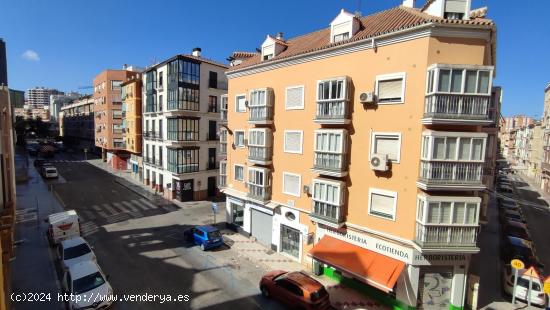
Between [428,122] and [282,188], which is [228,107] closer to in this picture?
[282,188]

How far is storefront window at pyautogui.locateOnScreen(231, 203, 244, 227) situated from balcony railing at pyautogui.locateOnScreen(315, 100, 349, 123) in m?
11.7

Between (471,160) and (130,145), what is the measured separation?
4642cm

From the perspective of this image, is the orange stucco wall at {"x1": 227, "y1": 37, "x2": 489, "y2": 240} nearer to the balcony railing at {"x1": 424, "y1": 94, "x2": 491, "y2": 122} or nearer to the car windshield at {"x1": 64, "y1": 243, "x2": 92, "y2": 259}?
the balcony railing at {"x1": 424, "y1": 94, "x2": 491, "y2": 122}

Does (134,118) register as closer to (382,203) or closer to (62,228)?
(62,228)

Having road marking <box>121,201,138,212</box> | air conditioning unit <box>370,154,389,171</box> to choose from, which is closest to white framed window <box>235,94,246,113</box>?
air conditioning unit <box>370,154,389,171</box>

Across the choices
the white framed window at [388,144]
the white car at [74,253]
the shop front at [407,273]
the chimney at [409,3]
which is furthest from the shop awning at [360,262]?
the chimney at [409,3]

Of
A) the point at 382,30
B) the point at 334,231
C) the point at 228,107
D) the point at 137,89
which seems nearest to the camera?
the point at 382,30

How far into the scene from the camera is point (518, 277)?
15289 millimetres

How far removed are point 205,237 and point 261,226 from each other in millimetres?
4422

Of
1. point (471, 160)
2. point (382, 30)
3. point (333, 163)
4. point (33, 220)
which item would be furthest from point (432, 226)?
point (33, 220)

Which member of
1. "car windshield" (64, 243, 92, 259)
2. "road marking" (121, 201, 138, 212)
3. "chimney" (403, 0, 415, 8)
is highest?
"chimney" (403, 0, 415, 8)

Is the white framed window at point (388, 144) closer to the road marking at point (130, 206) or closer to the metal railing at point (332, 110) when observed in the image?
the metal railing at point (332, 110)

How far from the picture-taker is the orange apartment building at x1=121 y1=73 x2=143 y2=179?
41250 millimetres

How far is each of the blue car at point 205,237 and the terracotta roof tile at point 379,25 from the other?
44.0 ft
